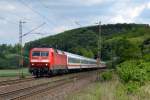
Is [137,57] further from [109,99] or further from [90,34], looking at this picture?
[90,34]

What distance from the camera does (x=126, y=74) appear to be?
104 feet

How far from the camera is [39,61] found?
50.9 meters

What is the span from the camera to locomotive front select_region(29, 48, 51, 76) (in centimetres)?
5012

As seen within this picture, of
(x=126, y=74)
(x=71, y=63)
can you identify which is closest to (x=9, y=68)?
(x=71, y=63)

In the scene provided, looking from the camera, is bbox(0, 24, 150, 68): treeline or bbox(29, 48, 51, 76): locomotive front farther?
bbox(0, 24, 150, 68): treeline

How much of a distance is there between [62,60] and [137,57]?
11031 mm

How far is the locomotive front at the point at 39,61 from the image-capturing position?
50125 mm

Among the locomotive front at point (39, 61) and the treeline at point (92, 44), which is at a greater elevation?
the treeline at point (92, 44)

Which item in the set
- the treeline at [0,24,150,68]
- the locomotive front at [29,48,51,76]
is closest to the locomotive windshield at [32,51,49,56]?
the locomotive front at [29,48,51,76]

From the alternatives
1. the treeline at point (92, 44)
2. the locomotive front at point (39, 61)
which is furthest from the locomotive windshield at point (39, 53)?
the treeline at point (92, 44)

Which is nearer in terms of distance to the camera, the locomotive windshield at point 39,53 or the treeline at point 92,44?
the locomotive windshield at point 39,53

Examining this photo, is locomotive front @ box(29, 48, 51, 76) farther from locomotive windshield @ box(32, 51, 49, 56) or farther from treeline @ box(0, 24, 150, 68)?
treeline @ box(0, 24, 150, 68)

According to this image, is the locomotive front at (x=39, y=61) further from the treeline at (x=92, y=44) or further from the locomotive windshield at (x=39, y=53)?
the treeline at (x=92, y=44)

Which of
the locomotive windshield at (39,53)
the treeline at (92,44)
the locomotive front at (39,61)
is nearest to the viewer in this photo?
the locomotive front at (39,61)
